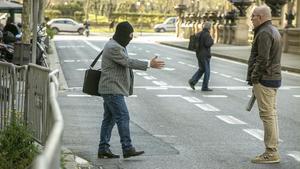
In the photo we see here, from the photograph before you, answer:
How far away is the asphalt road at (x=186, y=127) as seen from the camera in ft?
26.4

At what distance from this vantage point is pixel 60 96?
49.9 feet

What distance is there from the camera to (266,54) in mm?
7723

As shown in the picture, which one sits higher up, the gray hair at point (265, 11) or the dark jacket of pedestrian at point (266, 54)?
the gray hair at point (265, 11)

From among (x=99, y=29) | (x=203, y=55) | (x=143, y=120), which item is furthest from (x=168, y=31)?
(x=143, y=120)

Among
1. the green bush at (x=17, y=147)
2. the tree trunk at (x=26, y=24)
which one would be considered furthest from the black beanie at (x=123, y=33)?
the tree trunk at (x=26, y=24)

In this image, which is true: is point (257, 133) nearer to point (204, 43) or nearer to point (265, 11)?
point (265, 11)

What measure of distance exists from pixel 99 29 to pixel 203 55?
233 ft

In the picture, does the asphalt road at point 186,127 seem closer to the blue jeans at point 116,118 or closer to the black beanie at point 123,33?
the blue jeans at point 116,118

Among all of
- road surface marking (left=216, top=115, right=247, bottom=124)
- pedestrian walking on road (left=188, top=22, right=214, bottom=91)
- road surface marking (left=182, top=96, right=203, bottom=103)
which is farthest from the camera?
pedestrian walking on road (left=188, top=22, right=214, bottom=91)

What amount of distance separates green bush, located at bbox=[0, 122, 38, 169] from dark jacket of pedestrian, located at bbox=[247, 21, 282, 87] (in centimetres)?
290

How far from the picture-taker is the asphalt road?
8.04m

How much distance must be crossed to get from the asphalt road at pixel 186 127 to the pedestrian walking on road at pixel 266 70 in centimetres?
29

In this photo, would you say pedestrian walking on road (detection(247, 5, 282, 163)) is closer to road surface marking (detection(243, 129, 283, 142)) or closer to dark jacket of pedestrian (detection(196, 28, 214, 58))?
road surface marking (detection(243, 129, 283, 142))

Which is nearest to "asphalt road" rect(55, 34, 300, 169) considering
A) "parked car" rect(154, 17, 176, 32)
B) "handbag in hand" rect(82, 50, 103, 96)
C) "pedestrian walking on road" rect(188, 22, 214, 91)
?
"pedestrian walking on road" rect(188, 22, 214, 91)
